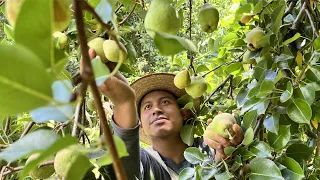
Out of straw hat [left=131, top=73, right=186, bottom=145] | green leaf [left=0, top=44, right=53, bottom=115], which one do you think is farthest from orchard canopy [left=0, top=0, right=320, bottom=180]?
straw hat [left=131, top=73, right=186, bottom=145]

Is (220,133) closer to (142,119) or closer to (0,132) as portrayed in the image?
(0,132)

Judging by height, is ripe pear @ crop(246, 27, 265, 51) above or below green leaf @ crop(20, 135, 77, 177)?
above

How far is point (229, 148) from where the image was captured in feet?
3.60

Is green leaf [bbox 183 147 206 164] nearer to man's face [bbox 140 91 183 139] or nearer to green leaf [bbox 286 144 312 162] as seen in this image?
green leaf [bbox 286 144 312 162]

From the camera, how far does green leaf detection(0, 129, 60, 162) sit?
0.36 meters

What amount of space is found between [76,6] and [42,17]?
0.03 metres

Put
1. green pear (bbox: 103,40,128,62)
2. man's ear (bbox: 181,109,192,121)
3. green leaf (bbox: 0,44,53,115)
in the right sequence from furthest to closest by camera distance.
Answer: man's ear (bbox: 181,109,192,121), green pear (bbox: 103,40,128,62), green leaf (bbox: 0,44,53,115)

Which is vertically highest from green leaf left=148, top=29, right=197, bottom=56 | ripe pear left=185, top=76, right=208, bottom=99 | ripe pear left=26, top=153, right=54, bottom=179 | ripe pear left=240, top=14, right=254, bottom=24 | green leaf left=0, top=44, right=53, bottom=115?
ripe pear left=240, top=14, right=254, bottom=24

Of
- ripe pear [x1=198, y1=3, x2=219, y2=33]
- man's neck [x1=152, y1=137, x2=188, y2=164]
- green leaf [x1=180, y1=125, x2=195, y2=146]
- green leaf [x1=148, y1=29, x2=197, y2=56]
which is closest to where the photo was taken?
green leaf [x1=148, y1=29, x2=197, y2=56]

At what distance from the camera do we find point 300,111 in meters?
1.05

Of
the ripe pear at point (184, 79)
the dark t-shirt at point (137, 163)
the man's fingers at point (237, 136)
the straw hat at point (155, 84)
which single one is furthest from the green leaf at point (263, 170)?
the straw hat at point (155, 84)

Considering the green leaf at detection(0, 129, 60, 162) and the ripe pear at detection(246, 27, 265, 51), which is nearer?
the green leaf at detection(0, 129, 60, 162)

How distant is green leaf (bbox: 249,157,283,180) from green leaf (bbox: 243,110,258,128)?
13 cm

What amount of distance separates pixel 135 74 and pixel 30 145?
0.84 metres
